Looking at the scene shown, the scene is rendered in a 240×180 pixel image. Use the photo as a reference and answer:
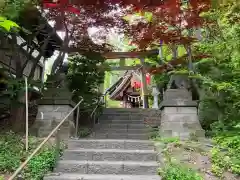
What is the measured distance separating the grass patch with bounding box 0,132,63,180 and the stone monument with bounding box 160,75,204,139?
109 inches

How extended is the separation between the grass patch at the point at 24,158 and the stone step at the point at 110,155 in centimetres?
42

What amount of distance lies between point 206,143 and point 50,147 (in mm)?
3244

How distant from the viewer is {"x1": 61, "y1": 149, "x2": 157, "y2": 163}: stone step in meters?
5.70

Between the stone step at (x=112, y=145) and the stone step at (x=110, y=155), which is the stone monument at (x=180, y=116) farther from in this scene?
A: the stone step at (x=110, y=155)

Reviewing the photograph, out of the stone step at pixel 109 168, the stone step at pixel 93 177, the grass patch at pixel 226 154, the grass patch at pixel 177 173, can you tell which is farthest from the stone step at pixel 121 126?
the stone step at pixel 93 177

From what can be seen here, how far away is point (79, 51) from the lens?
8945mm

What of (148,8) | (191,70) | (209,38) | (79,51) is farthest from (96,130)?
(209,38)

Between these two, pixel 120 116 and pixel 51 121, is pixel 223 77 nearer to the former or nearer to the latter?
pixel 120 116

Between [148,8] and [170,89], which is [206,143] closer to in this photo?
[170,89]

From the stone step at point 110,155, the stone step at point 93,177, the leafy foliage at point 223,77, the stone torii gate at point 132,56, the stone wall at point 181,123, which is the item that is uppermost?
the stone torii gate at point 132,56

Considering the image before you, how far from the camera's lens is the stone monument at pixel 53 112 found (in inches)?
276

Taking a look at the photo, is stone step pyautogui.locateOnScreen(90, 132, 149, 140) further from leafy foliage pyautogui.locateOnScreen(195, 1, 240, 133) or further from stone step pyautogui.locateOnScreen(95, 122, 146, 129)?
leafy foliage pyautogui.locateOnScreen(195, 1, 240, 133)

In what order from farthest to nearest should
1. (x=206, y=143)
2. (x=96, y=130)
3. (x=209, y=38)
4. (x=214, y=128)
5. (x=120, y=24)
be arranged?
(x=209, y=38)
(x=120, y=24)
(x=96, y=130)
(x=214, y=128)
(x=206, y=143)

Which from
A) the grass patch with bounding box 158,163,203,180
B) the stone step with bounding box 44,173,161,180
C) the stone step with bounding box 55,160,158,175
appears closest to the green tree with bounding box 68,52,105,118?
the stone step with bounding box 55,160,158,175
